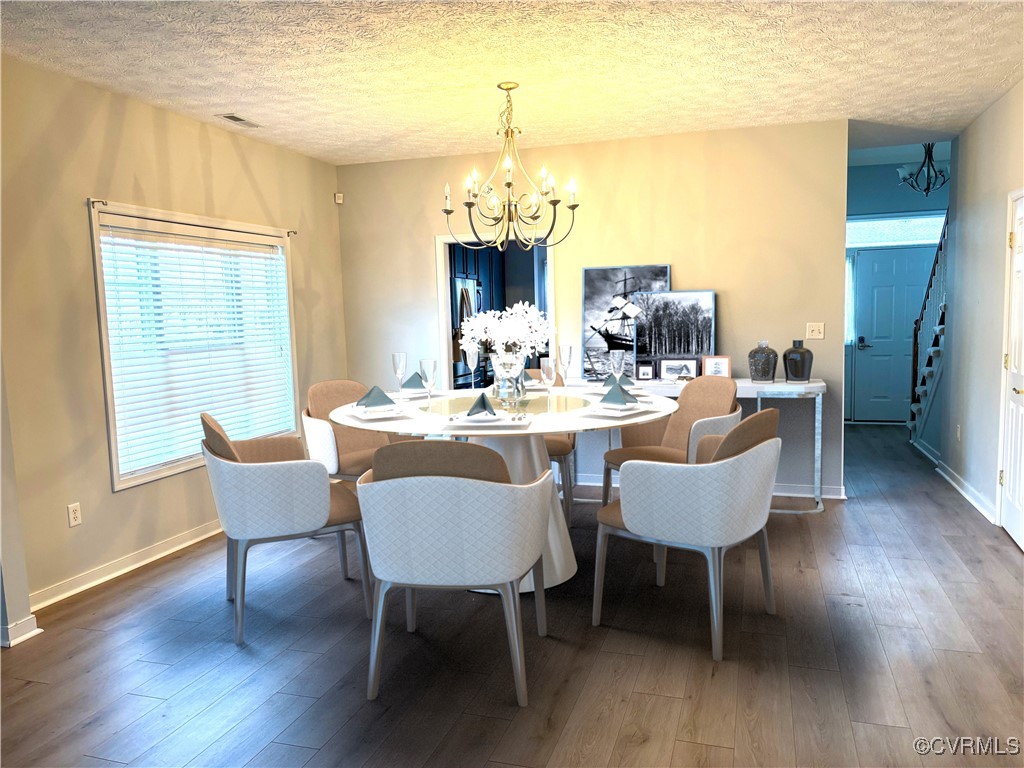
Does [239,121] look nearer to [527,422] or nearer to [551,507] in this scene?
[527,422]

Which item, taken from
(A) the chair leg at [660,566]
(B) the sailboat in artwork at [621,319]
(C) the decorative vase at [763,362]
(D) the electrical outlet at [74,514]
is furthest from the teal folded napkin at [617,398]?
(D) the electrical outlet at [74,514]

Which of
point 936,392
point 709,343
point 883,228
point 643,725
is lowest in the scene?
point 643,725

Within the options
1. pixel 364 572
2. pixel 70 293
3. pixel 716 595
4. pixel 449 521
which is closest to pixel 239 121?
pixel 70 293

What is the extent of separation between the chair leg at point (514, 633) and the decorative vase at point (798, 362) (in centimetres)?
298

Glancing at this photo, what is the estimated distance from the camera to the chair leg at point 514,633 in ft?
7.60

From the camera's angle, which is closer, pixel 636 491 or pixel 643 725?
pixel 643 725

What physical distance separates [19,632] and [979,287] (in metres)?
5.48

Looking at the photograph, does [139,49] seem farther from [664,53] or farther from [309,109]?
[664,53]

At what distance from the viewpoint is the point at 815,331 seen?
15.8ft

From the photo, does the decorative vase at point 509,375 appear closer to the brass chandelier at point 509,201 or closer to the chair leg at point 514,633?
the brass chandelier at point 509,201

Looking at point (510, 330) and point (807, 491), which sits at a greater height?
point (510, 330)

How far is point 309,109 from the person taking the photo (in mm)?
4086

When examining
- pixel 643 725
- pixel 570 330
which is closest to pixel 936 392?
pixel 570 330

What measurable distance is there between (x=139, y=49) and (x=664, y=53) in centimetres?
230
